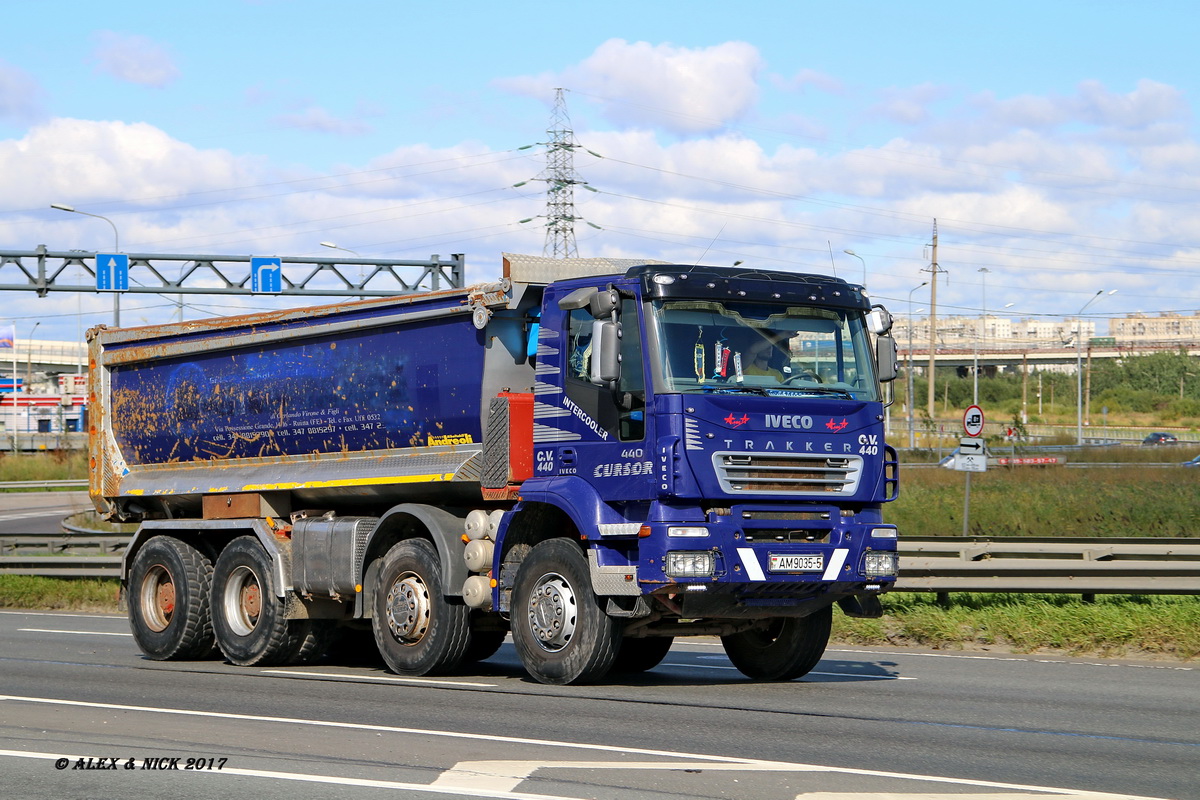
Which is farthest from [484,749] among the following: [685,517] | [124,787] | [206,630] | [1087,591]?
[1087,591]

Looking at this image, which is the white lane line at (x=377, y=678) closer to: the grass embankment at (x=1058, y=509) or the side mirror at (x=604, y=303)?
the side mirror at (x=604, y=303)

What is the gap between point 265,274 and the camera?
44.8 meters

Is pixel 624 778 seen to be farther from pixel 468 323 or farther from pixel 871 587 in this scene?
pixel 468 323

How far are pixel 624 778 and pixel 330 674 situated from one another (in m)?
6.49

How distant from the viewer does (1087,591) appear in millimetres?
15609

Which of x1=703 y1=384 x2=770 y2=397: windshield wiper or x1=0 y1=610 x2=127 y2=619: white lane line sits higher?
x1=703 y1=384 x2=770 y2=397: windshield wiper

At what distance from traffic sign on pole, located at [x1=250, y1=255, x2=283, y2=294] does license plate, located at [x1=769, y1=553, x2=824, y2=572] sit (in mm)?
36105

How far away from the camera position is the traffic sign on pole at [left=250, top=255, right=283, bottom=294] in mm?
44656

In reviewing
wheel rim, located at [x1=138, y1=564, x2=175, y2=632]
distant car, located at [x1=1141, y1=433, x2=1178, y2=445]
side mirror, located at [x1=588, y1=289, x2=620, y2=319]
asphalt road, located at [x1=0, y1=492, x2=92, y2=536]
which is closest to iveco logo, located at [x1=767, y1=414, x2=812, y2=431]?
side mirror, located at [x1=588, y1=289, x2=620, y2=319]

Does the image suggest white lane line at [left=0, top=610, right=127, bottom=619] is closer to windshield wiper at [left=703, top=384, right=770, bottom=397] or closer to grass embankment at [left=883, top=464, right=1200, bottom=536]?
windshield wiper at [left=703, top=384, right=770, bottom=397]

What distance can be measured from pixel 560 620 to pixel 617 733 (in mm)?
2373

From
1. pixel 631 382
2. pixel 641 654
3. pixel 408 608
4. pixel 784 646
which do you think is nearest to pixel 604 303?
pixel 631 382

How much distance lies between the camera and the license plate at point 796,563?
10680 millimetres

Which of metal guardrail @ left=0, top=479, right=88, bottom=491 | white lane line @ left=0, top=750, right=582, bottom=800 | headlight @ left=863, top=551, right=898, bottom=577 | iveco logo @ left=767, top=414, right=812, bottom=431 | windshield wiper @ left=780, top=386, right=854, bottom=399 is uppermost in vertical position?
windshield wiper @ left=780, top=386, right=854, bottom=399
